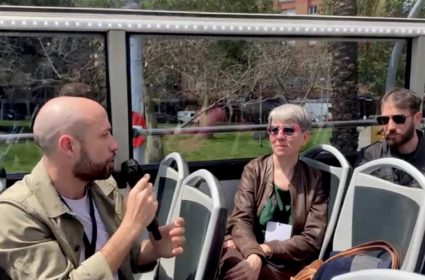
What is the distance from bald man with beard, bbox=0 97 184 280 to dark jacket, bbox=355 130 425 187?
140 cm

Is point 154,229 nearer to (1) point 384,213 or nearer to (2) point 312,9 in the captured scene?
(1) point 384,213

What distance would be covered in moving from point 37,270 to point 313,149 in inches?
78.0

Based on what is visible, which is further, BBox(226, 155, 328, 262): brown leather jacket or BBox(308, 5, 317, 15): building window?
BBox(308, 5, 317, 15): building window

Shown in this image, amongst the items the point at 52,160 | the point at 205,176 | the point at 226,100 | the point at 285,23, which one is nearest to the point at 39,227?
the point at 52,160

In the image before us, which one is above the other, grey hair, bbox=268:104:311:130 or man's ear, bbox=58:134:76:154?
man's ear, bbox=58:134:76:154

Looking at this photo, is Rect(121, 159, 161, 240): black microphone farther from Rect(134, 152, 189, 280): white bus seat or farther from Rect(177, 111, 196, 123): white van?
Rect(177, 111, 196, 123): white van

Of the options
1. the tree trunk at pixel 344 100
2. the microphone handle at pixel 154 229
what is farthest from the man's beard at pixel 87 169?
the tree trunk at pixel 344 100

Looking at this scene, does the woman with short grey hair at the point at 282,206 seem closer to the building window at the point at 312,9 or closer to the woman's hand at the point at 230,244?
the woman's hand at the point at 230,244

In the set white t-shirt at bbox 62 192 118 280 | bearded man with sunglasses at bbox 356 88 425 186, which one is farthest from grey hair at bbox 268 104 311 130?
white t-shirt at bbox 62 192 118 280

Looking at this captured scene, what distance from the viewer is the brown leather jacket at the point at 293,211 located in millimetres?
2658

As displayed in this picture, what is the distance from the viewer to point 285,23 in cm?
326

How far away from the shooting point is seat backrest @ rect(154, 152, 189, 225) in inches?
99.7

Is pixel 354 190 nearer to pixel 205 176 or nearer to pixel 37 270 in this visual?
pixel 205 176

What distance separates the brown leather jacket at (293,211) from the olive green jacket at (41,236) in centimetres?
110
